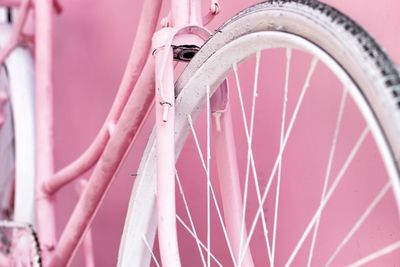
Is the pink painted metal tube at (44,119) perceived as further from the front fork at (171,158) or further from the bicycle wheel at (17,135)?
the front fork at (171,158)

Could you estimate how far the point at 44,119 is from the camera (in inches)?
39.6

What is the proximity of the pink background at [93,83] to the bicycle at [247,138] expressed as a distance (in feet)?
0.77

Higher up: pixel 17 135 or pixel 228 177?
pixel 17 135

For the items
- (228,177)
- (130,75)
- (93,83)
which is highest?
(93,83)

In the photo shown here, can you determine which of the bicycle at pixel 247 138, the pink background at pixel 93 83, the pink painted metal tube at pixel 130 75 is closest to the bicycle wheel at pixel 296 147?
the bicycle at pixel 247 138

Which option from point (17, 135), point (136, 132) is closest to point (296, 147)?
point (136, 132)

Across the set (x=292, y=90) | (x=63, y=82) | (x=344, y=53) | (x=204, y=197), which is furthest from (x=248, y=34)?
(x=63, y=82)

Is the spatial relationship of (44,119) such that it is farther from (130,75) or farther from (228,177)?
(228,177)

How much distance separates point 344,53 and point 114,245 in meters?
0.82

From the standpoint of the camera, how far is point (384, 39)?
0.64 metres

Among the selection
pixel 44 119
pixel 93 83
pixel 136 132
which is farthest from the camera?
pixel 93 83

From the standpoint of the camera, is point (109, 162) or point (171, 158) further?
point (109, 162)

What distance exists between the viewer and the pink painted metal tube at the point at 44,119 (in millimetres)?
956

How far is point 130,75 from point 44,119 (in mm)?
328
